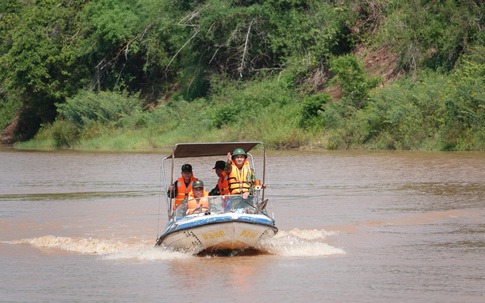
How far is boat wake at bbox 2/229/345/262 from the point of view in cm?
1481

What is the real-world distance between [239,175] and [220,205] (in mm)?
624

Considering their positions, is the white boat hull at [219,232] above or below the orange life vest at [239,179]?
below

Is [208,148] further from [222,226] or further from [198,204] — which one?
[222,226]

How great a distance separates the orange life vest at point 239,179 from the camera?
14734 millimetres

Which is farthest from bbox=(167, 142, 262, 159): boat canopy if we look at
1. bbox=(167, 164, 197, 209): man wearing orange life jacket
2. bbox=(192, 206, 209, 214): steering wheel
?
bbox=(192, 206, 209, 214): steering wheel

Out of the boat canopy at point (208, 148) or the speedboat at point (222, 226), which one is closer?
the speedboat at point (222, 226)

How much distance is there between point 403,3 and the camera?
43.8 meters

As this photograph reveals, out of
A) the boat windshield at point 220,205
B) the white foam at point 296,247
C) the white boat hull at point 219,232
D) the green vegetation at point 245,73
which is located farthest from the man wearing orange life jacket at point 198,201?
the green vegetation at point 245,73

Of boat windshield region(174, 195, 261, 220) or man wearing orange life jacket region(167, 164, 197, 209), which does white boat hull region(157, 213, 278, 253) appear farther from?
man wearing orange life jacket region(167, 164, 197, 209)

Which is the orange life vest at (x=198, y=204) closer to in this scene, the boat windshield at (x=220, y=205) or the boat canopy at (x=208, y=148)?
the boat windshield at (x=220, y=205)

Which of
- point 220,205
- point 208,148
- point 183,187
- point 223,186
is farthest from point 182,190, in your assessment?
point 208,148

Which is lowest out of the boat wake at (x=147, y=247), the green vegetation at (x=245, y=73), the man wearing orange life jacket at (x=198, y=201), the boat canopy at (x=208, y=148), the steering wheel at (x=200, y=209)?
the boat wake at (x=147, y=247)

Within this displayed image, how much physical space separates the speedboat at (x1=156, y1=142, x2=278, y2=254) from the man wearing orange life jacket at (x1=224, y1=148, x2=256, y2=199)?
0.15m

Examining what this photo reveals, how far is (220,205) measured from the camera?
14414 millimetres
